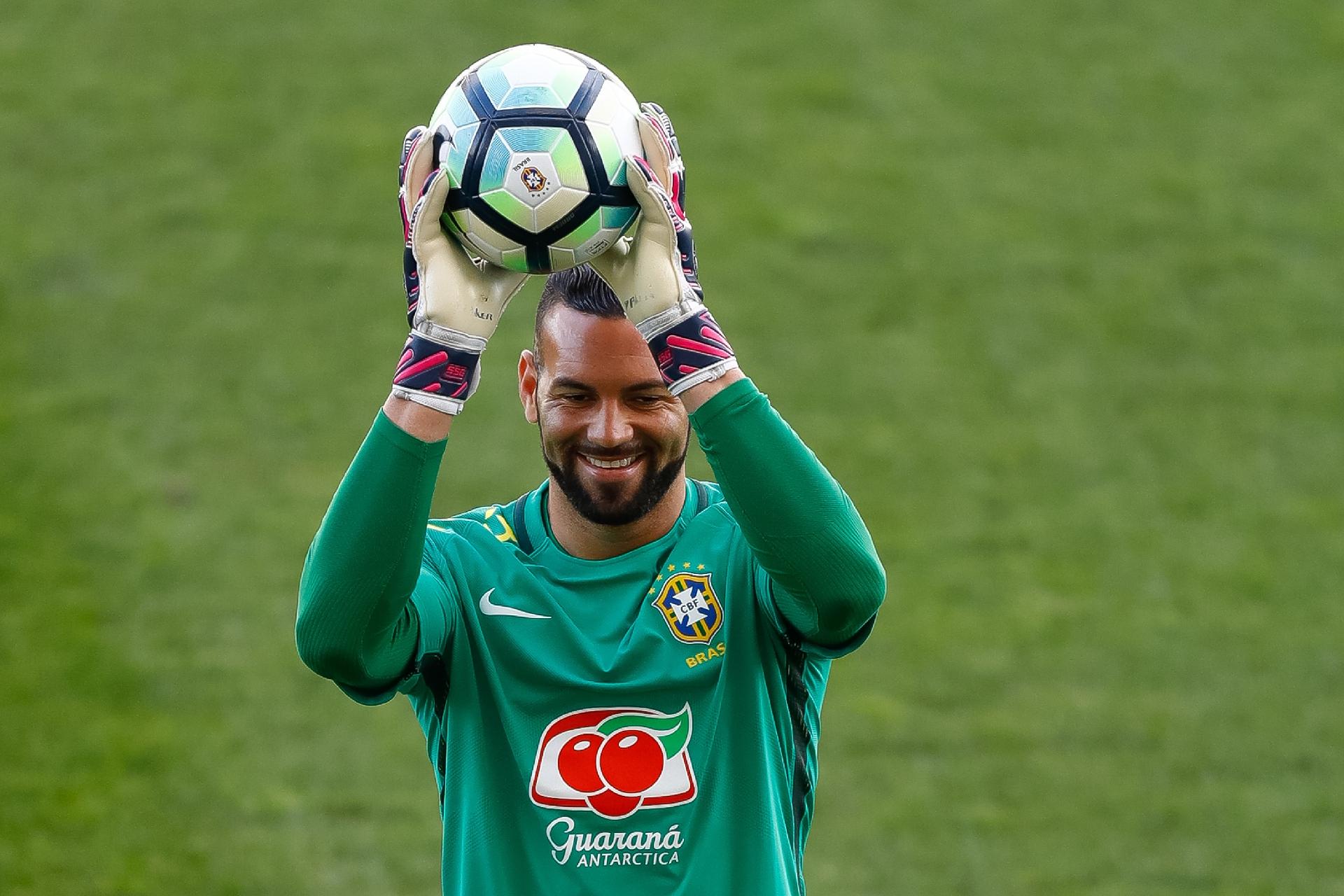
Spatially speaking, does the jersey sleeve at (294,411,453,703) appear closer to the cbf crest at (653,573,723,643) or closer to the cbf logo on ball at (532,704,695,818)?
→ the cbf logo on ball at (532,704,695,818)

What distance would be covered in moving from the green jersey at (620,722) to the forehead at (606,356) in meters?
0.45

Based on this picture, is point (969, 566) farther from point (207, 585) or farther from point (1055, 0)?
point (1055, 0)

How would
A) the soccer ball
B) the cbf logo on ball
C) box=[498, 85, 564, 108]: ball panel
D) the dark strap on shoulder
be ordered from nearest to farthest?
the soccer ball < box=[498, 85, 564, 108]: ball panel < the cbf logo on ball < the dark strap on shoulder

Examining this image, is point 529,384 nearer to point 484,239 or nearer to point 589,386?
point 589,386

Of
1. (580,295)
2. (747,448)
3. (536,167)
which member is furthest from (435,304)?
(747,448)

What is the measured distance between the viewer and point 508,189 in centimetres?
362

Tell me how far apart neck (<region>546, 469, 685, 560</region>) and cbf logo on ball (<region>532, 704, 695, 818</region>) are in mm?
413

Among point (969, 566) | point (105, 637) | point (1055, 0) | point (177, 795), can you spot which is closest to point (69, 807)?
point (177, 795)

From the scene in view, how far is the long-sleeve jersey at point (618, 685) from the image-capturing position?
3617mm

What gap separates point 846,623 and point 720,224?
372 inches

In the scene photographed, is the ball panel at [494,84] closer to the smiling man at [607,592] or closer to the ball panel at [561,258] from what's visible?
the smiling man at [607,592]

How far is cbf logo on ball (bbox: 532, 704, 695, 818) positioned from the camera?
3.83 meters

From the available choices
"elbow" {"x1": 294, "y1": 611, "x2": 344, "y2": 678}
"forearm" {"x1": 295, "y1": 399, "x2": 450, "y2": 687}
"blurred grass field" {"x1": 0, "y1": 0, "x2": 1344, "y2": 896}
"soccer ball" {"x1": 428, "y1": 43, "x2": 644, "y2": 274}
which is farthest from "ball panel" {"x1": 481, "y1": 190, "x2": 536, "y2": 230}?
"blurred grass field" {"x1": 0, "y1": 0, "x2": 1344, "y2": 896}

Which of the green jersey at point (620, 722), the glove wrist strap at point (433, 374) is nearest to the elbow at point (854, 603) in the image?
the green jersey at point (620, 722)
